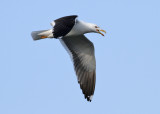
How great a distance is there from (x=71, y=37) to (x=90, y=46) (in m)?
0.62

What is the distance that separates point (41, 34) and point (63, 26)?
145 cm

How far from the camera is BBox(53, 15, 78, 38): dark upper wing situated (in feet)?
34.8

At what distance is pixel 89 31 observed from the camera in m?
12.1

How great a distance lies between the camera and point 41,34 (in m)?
12.2

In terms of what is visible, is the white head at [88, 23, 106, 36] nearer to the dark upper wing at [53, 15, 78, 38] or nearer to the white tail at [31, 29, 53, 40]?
the dark upper wing at [53, 15, 78, 38]

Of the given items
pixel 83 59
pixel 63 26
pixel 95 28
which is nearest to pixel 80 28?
pixel 95 28

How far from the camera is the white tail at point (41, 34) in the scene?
475 inches

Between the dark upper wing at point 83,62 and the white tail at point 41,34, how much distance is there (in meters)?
0.92

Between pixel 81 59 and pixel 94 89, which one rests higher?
pixel 81 59

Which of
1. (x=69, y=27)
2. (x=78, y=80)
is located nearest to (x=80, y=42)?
(x=78, y=80)

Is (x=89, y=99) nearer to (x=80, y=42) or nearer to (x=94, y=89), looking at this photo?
(x=94, y=89)

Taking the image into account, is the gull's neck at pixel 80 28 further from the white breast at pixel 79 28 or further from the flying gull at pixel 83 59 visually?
the flying gull at pixel 83 59

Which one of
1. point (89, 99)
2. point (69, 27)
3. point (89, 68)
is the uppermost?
point (69, 27)

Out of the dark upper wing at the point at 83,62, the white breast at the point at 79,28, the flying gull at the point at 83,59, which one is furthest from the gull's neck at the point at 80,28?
the dark upper wing at the point at 83,62
